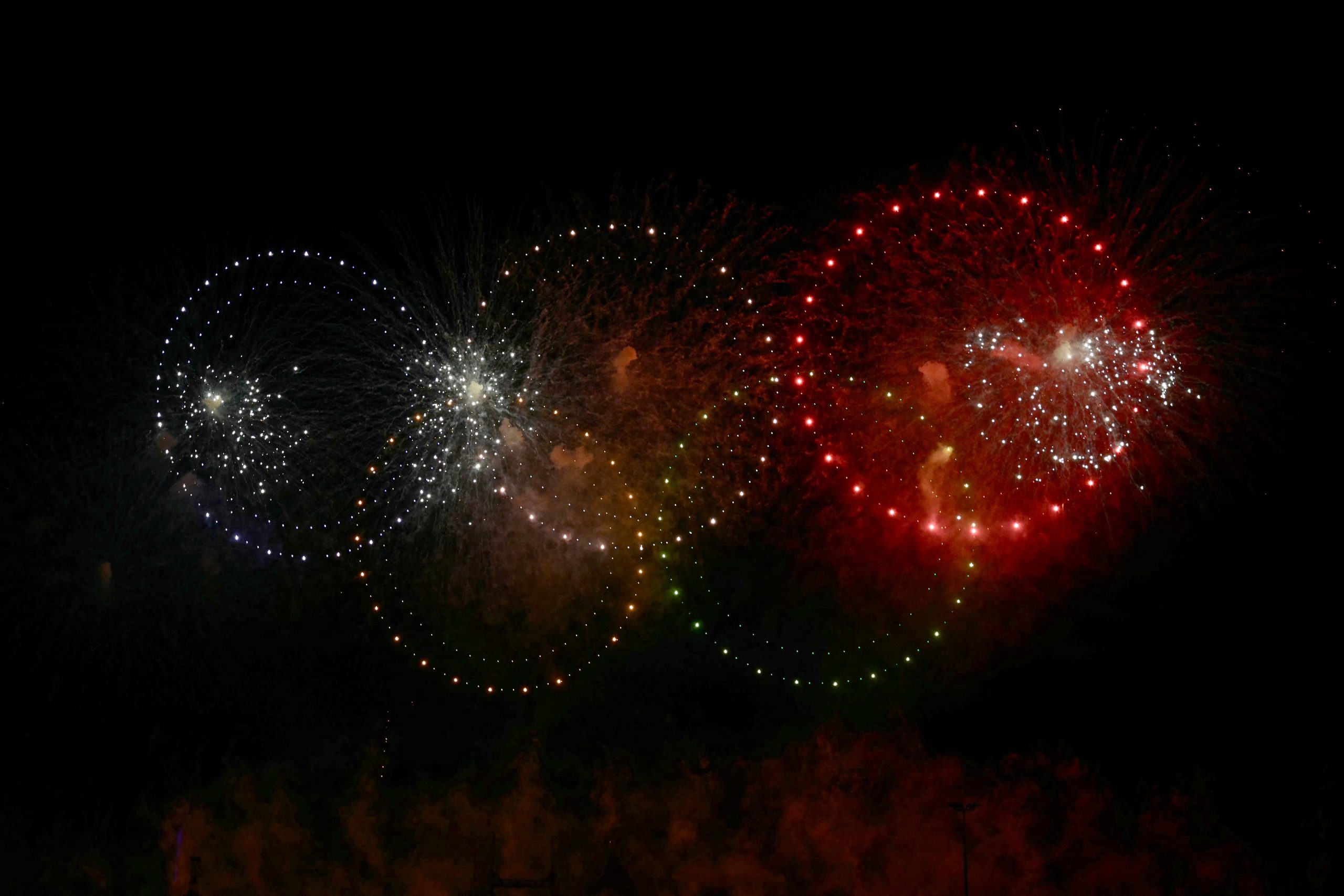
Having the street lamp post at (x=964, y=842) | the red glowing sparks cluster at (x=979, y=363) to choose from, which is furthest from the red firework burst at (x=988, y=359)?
the street lamp post at (x=964, y=842)

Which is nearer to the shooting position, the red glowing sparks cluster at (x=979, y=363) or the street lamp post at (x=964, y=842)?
the red glowing sparks cluster at (x=979, y=363)

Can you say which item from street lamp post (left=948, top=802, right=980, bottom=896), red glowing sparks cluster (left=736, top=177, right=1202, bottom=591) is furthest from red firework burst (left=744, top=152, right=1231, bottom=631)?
street lamp post (left=948, top=802, right=980, bottom=896)

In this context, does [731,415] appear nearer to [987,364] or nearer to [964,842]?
[987,364]

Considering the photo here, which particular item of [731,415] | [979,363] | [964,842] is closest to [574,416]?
[731,415]

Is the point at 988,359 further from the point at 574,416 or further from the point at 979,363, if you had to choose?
the point at 574,416

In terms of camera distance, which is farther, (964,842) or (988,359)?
(964,842)

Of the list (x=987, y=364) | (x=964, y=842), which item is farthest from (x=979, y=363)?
(x=964, y=842)

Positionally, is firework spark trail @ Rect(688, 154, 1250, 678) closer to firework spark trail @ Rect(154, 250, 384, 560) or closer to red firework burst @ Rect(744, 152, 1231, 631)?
red firework burst @ Rect(744, 152, 1231, 631)

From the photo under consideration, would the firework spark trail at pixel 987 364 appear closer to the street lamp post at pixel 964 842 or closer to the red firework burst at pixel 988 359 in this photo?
the red firework burst at pixel 988 359

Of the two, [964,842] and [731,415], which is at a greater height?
[731,415]
